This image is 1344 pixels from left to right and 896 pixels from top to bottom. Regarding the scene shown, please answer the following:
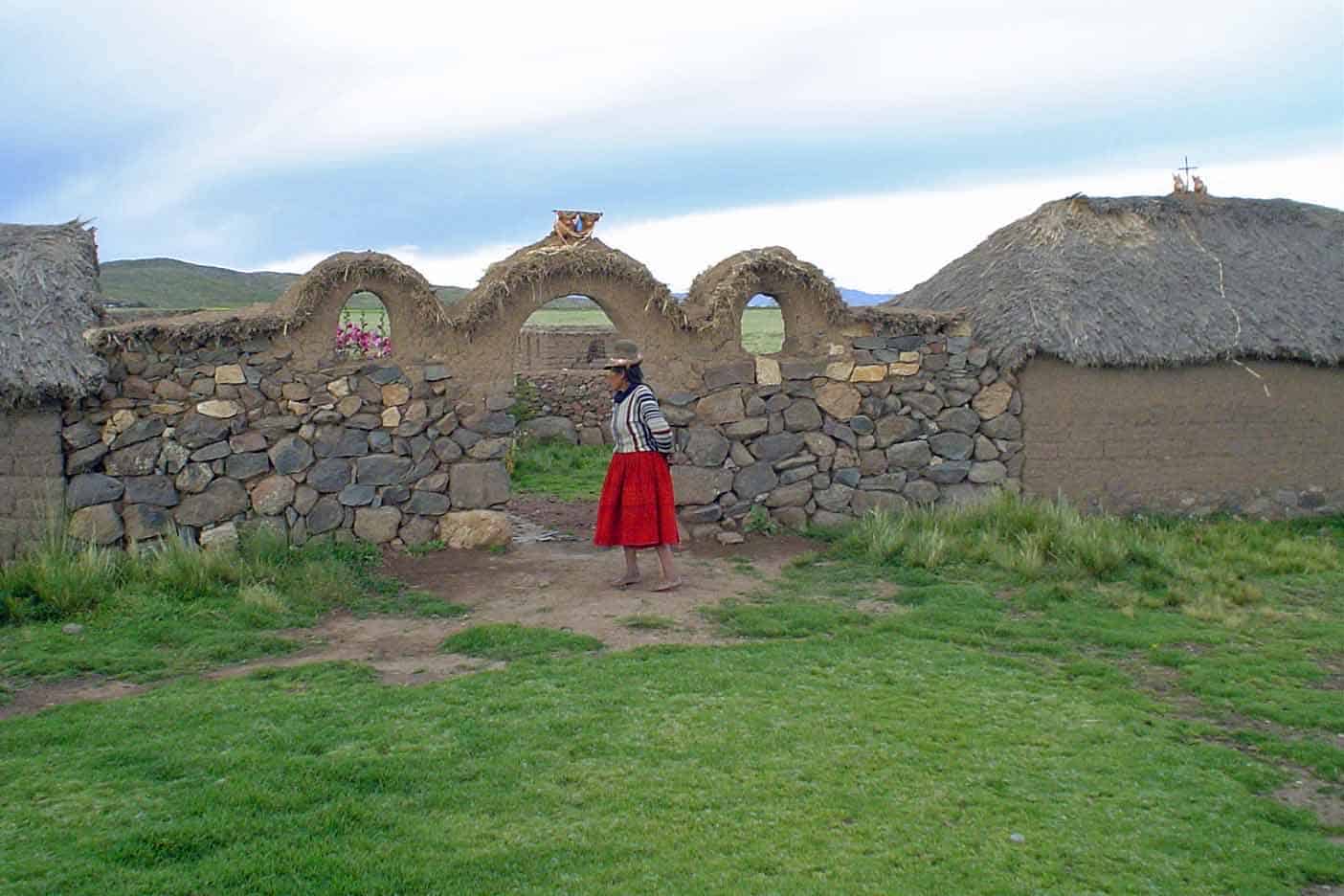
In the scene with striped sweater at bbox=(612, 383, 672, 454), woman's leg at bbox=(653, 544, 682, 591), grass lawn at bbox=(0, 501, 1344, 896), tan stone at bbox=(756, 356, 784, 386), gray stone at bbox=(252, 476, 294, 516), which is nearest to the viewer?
grass lawn at bbox=(0, 501, 1344, 896)

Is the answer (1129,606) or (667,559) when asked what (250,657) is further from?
(1129,606)

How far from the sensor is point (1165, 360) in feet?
37.8

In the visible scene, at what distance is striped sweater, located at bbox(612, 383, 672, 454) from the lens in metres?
8.98

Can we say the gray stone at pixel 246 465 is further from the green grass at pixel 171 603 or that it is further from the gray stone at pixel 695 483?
the gray stone at pixel 695 483

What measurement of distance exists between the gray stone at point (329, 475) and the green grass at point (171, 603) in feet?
1.87

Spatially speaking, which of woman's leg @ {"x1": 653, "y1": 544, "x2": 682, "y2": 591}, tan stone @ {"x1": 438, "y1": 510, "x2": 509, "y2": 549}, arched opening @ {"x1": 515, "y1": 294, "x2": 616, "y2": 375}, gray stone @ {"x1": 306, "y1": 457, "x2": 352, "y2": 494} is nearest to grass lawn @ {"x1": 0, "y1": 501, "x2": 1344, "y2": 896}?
woman's leg @ {"x1": 653, "y1": 544, "x2": 682, "y2": 591}

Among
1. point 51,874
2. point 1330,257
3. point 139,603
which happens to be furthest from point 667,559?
point 1330,257

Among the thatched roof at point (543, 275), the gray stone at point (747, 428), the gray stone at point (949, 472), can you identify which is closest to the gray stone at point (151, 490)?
the thatched roof at point (543, 275)

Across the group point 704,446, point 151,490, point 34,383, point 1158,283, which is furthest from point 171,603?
point 1158,283

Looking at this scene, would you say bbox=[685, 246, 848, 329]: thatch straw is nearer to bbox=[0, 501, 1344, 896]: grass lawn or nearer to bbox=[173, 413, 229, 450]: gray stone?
bbox=[0, 501, 1344, 896]: grass lawn

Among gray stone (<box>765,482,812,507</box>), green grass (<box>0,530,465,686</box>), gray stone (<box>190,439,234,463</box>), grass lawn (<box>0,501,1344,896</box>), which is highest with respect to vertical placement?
gray stone (<box>190,439,234,463</box>)

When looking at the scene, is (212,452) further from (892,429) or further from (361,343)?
(892,429)

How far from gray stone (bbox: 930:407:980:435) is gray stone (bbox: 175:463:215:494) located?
21.8 ft

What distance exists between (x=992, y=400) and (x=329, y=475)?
20.0 feet
